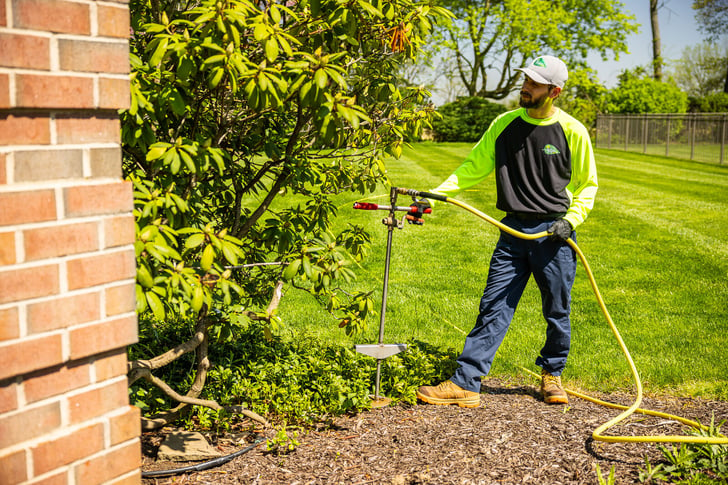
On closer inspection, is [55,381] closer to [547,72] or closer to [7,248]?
[7,248]

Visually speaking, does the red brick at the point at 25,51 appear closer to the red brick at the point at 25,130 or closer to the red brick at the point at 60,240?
the red brick at the point at 25,130

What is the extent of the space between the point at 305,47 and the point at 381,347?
1.69 meters

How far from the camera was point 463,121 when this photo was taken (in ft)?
104

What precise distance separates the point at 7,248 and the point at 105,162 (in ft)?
1.23

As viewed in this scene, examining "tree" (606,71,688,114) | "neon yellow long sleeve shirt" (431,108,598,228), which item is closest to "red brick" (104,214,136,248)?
"neon yellow long sleeve shirt" (431,108,598,228)

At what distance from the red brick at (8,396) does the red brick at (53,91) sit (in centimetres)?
75

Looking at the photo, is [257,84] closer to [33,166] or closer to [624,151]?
[33,166]

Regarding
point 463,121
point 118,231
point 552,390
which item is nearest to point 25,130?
point 118,231

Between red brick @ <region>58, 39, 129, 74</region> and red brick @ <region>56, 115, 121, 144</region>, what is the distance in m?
0.14

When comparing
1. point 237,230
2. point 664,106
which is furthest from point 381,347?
point 664,106

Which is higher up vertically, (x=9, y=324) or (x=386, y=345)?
(x=9, y=324)

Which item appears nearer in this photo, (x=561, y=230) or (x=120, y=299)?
(x=120, y=299)

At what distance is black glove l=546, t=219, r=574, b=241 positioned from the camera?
3.80 meters

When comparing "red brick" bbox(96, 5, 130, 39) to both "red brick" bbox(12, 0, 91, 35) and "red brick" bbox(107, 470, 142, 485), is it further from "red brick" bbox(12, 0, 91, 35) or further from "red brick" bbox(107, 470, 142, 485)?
"red brick" bbox(107, 470, 142, 485)
